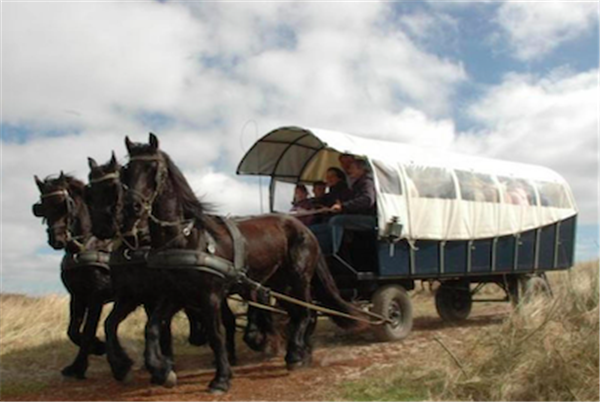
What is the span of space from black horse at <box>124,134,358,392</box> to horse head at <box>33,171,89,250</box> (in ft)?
4.86

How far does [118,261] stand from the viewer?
6.75 m

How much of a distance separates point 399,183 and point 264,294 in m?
2.78

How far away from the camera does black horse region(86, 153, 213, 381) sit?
622 cm

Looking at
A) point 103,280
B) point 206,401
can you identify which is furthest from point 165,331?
point 206,401

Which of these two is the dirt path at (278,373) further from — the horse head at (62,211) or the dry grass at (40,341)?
the horse head at (62,211)

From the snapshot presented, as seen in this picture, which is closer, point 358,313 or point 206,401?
point 206,401

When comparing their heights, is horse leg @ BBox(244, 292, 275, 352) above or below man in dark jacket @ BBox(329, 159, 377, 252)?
below

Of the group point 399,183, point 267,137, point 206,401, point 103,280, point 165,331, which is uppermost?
point 267,137

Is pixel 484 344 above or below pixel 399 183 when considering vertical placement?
below

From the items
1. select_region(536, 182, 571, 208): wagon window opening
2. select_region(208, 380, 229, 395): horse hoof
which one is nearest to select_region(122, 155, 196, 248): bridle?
select_region(208, 380, 229, 395): horse hoof

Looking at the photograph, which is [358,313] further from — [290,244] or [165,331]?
[165,331]

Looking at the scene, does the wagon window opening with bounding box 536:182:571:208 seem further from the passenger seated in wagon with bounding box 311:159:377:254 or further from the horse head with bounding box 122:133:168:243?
the horse head with bounding box 122:133:168:243

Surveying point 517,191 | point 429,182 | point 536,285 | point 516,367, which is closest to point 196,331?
point 429,182

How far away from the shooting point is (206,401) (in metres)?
5.80
